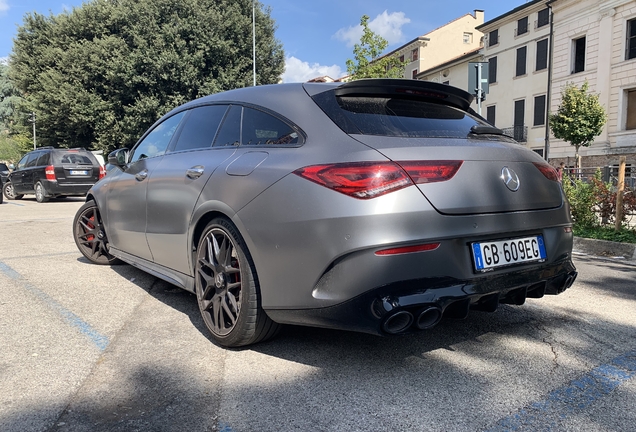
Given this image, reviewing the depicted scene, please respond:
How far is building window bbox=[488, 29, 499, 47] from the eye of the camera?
35.3 metres

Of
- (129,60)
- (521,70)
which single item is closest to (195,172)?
(129,60)

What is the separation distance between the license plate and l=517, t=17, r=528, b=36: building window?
34693mm

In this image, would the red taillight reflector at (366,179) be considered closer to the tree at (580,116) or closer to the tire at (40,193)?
the tire at (40,193)

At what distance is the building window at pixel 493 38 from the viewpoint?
116ft

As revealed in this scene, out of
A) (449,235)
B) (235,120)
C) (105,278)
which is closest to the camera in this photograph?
(449,235)

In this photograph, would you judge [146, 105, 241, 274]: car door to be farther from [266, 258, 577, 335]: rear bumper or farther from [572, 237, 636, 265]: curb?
[572, 237, 636, 265]: curb

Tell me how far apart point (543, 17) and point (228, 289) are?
34.6 m

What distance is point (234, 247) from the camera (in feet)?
9.15

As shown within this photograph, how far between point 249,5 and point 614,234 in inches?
1013

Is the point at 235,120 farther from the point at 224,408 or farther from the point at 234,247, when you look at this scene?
the point at 224,408

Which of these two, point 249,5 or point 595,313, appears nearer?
point 595,313

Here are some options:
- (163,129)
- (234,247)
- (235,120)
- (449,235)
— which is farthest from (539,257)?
(163,129)

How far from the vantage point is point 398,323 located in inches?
90.8

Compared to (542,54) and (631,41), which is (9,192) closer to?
(631,41)
